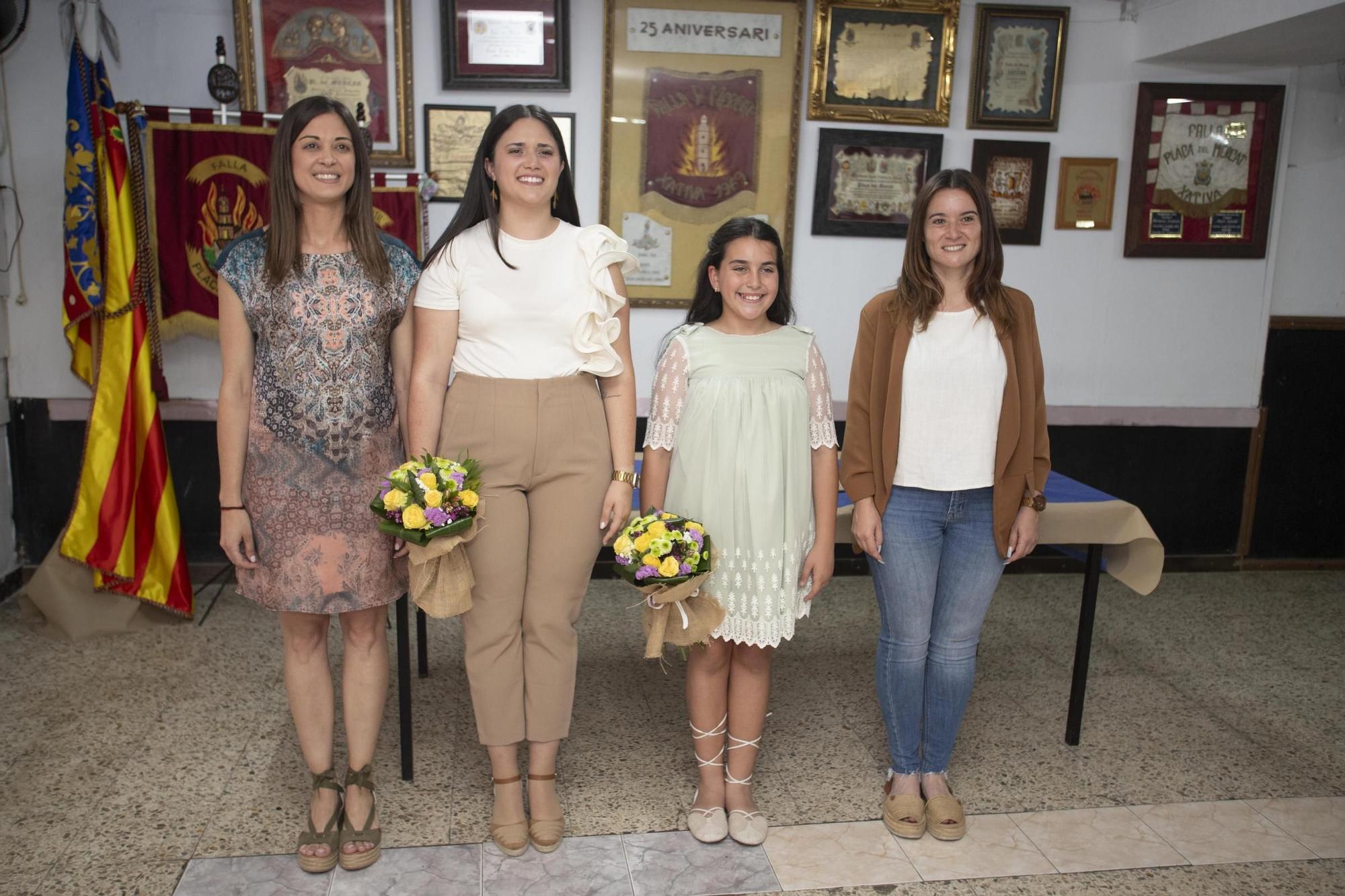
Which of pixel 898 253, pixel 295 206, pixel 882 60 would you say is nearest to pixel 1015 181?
pixel 898 253

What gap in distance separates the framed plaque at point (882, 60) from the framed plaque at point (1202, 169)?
0.97 metres

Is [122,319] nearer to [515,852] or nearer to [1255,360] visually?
[515,852]

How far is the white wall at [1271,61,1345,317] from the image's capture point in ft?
15.1

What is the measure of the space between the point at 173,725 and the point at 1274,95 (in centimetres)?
512

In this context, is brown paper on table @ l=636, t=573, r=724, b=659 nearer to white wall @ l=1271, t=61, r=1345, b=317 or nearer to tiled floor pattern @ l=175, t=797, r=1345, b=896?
tiled floor pattern @ l=175, t=797, r=1345, b=896

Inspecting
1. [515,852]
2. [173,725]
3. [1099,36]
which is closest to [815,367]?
[515,852]

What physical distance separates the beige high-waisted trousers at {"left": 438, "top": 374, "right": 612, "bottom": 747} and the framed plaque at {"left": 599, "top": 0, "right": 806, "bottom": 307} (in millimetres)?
2170

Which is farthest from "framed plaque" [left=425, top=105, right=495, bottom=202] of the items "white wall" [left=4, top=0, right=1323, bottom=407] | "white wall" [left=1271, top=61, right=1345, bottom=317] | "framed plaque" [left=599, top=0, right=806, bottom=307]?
"white wall" [left=1271, top=61, right=1345, bottom=317]

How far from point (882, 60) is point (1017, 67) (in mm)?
616

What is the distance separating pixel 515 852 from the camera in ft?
7.91

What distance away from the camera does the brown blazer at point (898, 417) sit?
241 cm

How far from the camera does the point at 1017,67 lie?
439cm

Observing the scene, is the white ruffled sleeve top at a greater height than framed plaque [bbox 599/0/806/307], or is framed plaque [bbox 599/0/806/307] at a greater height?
framed plaque [bbox 599/0/806/307]

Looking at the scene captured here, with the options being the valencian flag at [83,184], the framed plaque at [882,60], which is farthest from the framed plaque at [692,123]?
the valencian flag at [83,184]
